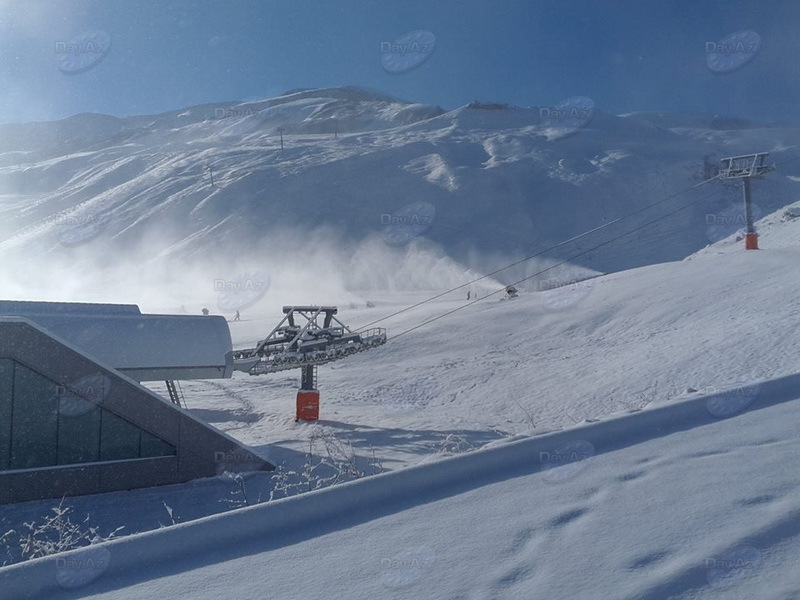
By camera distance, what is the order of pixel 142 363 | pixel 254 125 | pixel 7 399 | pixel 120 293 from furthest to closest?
pixel 254 125 → pixel 120 293 → pixel 142 363 → pixel 7 399

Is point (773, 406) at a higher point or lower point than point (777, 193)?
lower

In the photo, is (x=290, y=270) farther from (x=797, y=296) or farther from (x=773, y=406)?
(x=773, y=406)

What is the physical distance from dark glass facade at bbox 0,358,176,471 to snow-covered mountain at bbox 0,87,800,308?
2060 inches

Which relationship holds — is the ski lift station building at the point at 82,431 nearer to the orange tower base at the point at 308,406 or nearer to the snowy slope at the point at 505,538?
the orange tower base at the point at 308,406

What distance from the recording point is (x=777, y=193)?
275ft

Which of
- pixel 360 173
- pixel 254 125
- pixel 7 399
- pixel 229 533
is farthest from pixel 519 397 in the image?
pixel 254 125

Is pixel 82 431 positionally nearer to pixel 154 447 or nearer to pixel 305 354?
pixel 154 447

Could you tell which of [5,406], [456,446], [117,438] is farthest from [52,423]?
[456,446]

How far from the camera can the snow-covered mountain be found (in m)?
72.3

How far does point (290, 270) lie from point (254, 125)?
99.8 metres

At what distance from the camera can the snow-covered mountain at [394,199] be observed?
237 ft

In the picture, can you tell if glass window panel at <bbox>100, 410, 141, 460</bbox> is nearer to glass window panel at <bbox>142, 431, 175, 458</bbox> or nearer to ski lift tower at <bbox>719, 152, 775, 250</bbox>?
glass window panel at <bbox>142, 431, 175, 458</bbox>

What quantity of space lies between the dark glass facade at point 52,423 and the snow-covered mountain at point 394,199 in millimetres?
52324

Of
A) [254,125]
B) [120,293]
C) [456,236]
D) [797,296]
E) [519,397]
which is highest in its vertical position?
[254,125]
